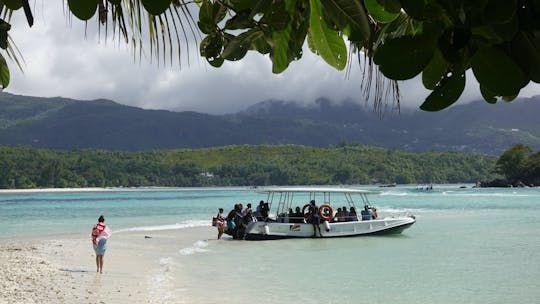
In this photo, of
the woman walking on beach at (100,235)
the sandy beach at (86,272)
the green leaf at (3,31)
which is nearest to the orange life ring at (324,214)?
the sandy beach at (86,272)

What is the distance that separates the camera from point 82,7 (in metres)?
0.72

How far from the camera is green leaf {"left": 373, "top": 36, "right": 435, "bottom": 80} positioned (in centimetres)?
64

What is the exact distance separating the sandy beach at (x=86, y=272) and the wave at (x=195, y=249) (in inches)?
5.8

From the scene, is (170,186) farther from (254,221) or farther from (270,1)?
(270,1)

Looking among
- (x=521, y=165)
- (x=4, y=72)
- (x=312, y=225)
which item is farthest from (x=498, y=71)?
(x=521, y=165)

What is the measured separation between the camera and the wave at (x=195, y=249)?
57.7 ft

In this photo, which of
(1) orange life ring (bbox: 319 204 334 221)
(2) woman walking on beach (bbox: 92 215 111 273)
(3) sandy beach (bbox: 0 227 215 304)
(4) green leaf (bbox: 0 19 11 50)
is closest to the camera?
(4) green leaf (bbox: 0 19 11 50)

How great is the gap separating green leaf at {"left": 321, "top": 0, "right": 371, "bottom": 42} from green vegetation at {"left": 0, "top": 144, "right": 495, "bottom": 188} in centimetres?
12059

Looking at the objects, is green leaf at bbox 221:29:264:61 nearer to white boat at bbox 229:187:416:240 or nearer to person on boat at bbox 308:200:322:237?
white boat at bbox 229:187:416:240

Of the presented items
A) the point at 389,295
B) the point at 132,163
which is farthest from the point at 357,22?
the point at 132,163

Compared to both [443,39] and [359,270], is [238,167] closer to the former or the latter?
[359,270]

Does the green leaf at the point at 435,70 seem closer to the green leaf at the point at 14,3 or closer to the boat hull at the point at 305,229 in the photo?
the green leaf at the point at 14,3

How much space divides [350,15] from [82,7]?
0.36 m

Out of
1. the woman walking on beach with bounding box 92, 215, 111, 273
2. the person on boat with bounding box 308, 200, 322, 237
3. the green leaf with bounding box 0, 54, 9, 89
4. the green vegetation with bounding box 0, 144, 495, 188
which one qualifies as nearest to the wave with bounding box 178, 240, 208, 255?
the person on boat with bounding box 308, 200, 322, 237
